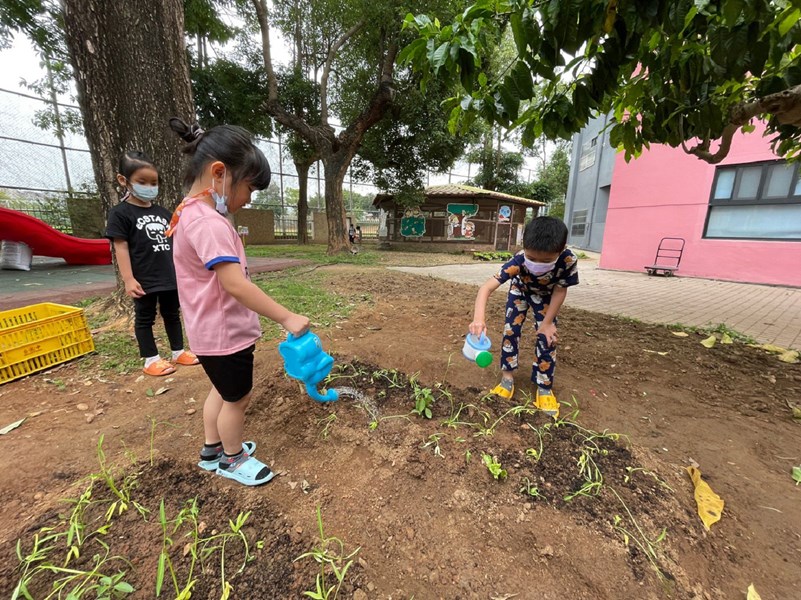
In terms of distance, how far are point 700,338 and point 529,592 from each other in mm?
3872

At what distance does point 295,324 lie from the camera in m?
1.45

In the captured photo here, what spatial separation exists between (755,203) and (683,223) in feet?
4.49

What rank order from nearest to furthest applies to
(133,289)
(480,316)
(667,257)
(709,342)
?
(480,316), (133,289), (709,342), (667,257)

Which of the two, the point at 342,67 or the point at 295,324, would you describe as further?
the point at 342,67

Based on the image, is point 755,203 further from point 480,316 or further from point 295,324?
point 295,324

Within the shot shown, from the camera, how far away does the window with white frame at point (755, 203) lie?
24.0 ft

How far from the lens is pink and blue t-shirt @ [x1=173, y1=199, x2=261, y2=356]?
54.4 inches

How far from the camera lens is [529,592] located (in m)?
1.18

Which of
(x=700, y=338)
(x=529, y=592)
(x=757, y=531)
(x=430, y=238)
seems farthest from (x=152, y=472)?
(x=430, y=238)

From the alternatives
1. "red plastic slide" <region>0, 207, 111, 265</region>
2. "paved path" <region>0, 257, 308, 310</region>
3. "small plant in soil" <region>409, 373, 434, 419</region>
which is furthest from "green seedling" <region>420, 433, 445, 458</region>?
"red plastic slide" <region>0, 207, 111, 265</region>

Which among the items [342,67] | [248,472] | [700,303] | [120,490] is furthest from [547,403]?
[342,67]

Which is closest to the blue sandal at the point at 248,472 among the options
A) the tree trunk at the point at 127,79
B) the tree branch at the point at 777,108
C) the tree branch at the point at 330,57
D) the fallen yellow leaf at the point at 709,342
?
the tree trunk at the point at 127,79

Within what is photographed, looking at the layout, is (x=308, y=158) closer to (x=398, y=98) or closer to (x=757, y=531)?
(x=398, y=98)

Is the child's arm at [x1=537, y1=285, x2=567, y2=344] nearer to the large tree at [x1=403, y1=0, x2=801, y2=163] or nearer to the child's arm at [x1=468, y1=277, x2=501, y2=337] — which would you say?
the child's arm at [x1=468, y1=277, x2=501, y2=337]
